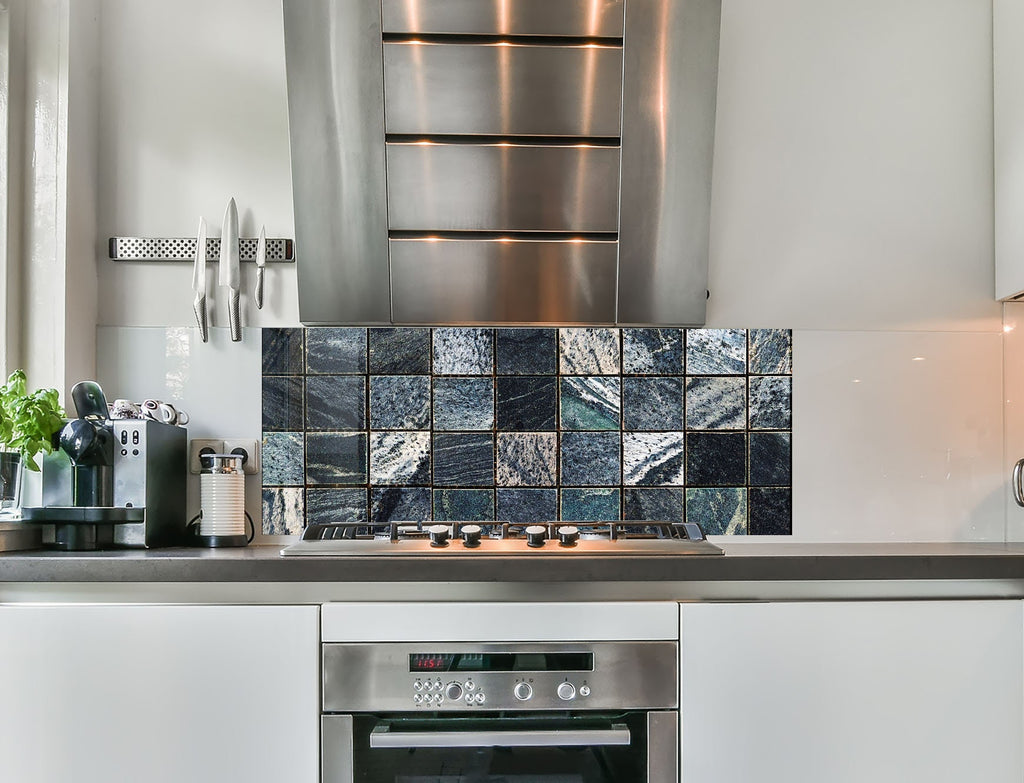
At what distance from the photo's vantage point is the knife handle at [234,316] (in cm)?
197

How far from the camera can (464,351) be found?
2.02 m

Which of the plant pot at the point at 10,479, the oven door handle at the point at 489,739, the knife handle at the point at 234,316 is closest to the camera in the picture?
the oven door handle at the point at 489,739

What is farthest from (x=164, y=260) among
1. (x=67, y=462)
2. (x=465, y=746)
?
(x=465, y=746)

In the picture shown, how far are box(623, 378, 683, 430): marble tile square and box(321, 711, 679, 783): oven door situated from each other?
29.4 inches

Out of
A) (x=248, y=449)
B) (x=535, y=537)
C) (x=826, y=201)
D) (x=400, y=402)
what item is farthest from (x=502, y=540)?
(x=826, y=201)

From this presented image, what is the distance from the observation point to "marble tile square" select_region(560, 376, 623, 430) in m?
2.02

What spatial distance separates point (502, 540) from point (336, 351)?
2.09 feet

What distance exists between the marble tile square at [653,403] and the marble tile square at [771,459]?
197mm

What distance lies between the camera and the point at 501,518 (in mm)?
2006

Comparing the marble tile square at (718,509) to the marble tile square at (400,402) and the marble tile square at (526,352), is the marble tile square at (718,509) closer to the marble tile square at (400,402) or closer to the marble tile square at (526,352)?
the marble tile square at (526,352)

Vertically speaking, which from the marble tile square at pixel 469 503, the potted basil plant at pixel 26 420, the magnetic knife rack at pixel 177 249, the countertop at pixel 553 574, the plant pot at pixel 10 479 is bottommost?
the countertop at pixel 553 574

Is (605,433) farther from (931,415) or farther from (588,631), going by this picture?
(931,415)

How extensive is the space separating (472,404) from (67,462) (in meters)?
0.89

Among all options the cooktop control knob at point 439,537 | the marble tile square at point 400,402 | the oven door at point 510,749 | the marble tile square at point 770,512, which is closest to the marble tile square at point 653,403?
the marble tile square at point 770,512
